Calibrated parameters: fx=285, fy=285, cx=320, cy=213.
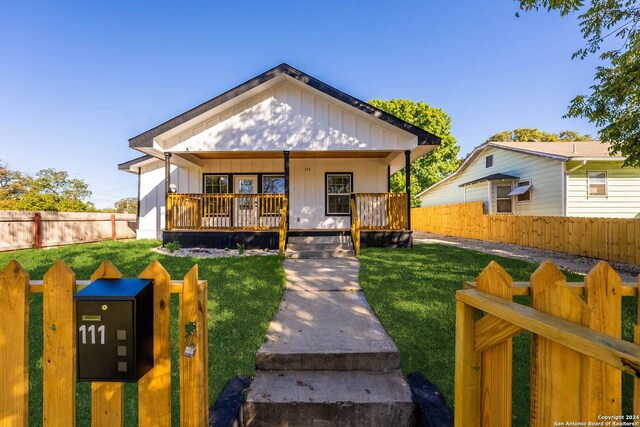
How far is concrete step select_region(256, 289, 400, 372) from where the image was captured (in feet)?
8.54

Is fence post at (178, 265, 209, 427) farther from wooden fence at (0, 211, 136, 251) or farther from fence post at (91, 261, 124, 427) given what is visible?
wooden fence at (0, 211, 136, 251)

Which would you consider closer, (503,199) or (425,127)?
(503,199)

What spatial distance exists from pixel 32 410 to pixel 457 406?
2836mm

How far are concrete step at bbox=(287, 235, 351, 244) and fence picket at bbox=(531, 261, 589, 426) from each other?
7773 mm

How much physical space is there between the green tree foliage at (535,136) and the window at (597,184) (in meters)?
31.0

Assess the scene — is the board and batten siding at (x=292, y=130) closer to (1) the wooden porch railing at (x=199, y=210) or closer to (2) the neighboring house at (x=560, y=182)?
(1) the wooden porch railing at (x=199, y=210)

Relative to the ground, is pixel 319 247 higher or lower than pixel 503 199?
lower

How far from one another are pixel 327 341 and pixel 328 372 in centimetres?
33

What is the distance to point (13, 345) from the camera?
53.7 inches

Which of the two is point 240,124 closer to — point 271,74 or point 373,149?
point 271,74

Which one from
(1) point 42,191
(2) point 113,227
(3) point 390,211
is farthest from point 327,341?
(1) point 42,191

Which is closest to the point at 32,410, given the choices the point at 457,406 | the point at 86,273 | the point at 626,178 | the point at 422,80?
the point at 457,406

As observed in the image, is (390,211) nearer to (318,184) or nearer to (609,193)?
(318,184)

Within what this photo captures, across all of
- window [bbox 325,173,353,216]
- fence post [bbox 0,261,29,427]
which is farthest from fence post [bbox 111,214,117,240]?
fence post [bbox 0,261,29,427]
